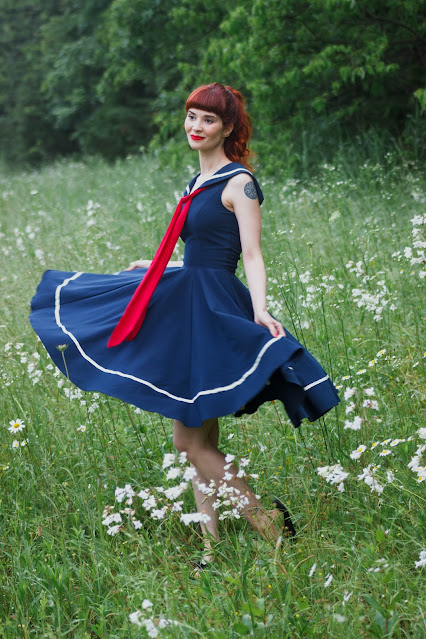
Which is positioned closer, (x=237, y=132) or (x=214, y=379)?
(x=214, y=379)

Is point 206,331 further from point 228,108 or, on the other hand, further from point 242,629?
point 242,629

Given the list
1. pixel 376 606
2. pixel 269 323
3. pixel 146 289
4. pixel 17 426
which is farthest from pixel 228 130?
pixel 376 606

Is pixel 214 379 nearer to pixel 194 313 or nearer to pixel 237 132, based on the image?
pixel 194 313

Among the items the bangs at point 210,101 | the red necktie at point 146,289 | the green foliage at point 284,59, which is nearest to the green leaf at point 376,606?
the red necktie at point 146,289

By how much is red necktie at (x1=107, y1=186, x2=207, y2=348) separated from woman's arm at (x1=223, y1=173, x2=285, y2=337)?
0.54ft

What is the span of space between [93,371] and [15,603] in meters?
0.96

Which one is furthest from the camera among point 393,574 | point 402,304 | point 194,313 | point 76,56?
point 76,56

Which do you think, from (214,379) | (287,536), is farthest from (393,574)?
(214,379)

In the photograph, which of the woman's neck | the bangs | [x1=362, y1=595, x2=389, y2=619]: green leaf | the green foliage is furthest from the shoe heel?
the green foliage

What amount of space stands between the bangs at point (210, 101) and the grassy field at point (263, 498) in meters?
0.89

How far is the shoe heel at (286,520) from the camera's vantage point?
2.97 meters

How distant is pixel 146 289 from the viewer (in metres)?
3.10

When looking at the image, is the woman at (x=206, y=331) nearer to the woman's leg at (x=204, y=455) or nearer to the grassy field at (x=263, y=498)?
the woman's leg at (x=204, y=455)

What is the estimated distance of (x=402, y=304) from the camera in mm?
4652
